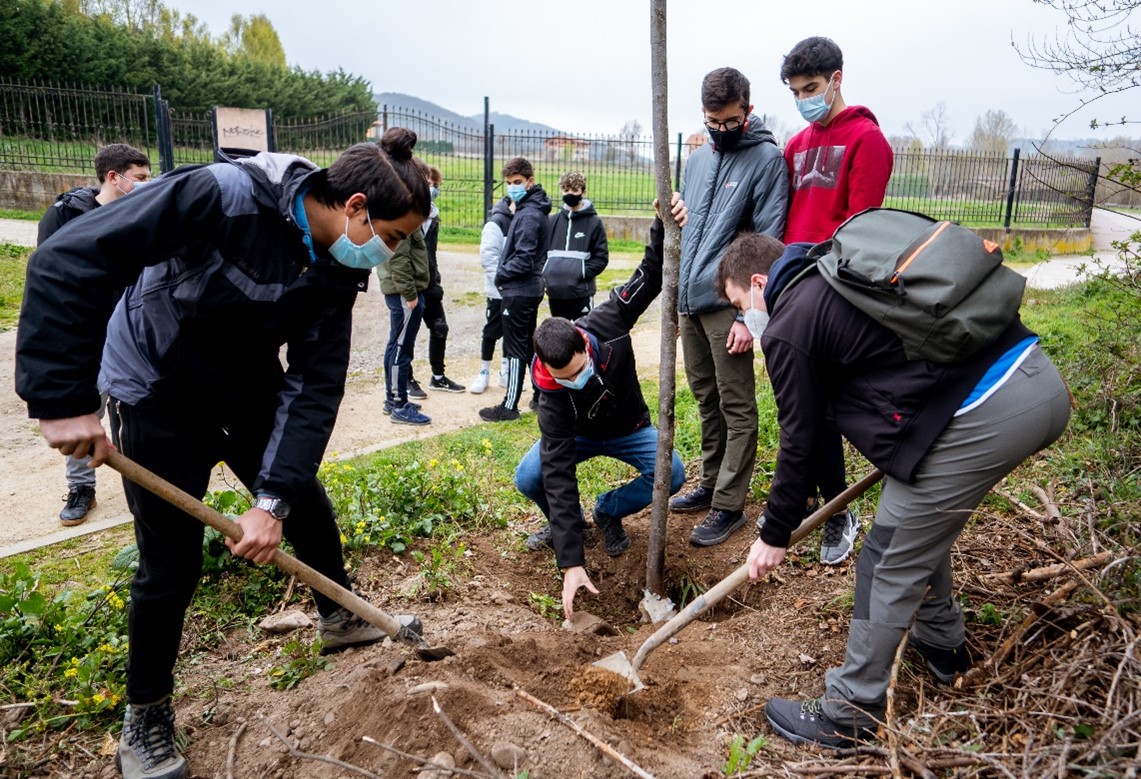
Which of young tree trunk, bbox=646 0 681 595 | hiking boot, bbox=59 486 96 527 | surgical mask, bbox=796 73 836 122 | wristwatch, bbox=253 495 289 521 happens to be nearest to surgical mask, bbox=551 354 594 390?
young tree trunk, bbox=646 0 681 595

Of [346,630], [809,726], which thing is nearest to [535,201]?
[346,630]

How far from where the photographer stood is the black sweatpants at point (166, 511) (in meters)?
2.48

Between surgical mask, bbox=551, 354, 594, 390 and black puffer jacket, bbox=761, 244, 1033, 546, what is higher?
black puffer jacket, bbox=761, 244, 1033, 546

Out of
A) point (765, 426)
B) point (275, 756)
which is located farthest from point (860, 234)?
point (765, 426)

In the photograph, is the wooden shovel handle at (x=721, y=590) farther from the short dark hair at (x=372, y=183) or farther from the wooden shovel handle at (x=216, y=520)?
the short dark hair at (x=372, y=183)

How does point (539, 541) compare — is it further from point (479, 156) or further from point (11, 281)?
point (479, 156)

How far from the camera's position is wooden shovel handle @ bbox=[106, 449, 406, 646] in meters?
2.33

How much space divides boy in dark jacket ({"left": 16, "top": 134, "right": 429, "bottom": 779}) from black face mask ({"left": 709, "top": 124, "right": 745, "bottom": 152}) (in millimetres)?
1769

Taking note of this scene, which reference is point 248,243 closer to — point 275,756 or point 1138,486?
point 275,756

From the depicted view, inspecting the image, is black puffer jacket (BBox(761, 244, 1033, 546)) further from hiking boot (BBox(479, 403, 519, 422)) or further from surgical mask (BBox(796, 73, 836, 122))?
hiking boot (BBox(479, 403, 519, 422))

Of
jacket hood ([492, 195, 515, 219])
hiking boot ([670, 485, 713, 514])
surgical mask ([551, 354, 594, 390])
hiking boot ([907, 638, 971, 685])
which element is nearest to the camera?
hiking boot ([907, 638, 971, 685])

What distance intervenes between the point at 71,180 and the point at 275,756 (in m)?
15.9

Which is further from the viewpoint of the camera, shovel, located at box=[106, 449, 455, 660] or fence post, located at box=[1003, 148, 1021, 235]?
fence post, located at box=[1003, 148, 1021, 235]

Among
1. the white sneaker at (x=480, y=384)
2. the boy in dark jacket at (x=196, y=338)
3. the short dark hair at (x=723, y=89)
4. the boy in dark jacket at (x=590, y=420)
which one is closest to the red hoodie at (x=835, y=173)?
the short dark hair at (x=723, y=89)
